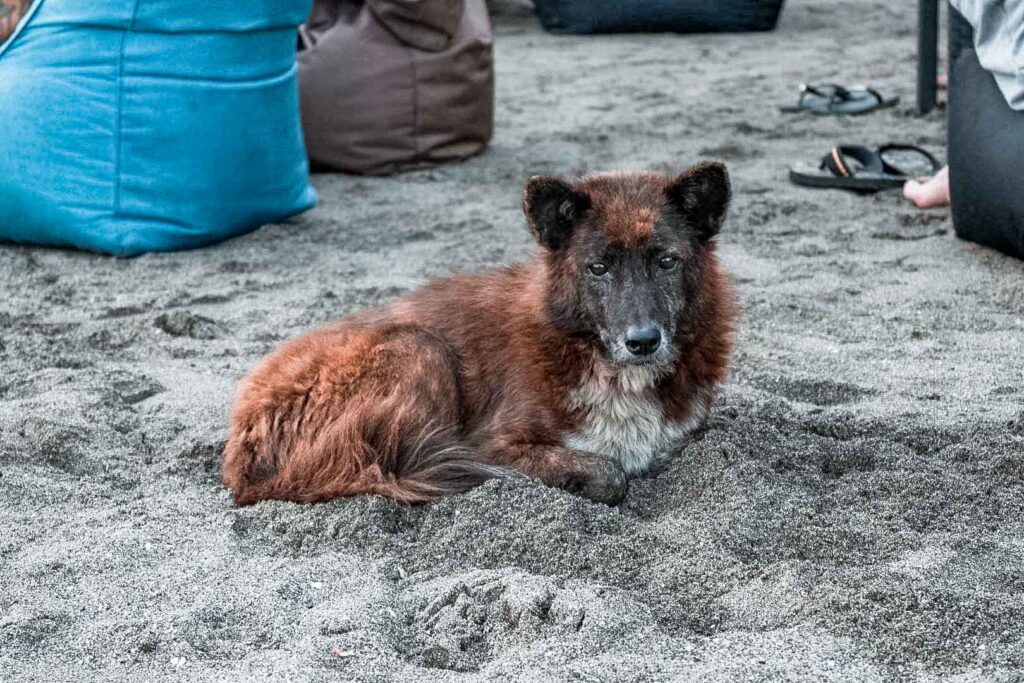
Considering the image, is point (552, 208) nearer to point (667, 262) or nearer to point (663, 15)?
point (667, 262)

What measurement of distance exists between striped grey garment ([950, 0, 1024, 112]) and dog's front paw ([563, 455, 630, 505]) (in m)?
2.74

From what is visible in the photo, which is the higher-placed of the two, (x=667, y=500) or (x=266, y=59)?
(x=266, y=59)

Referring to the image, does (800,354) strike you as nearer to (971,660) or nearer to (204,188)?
(971,660)

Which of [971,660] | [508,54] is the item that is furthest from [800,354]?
[508,54]

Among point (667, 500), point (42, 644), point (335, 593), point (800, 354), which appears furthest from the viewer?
point (800, 354)

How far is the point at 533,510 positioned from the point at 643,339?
0.52 meters

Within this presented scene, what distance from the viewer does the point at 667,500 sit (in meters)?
3.46

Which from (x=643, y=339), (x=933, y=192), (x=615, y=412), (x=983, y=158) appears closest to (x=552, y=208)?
(x=643, y=339)

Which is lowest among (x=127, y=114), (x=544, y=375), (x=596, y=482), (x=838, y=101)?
(x=838, y=101)

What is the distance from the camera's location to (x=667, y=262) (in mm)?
3432

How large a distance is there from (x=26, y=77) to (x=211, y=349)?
1.90 metres

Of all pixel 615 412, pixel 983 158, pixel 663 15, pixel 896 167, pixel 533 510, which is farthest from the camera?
pixel 663 15

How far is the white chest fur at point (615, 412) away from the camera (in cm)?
357

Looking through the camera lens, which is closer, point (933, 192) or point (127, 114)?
point (127, 114)
